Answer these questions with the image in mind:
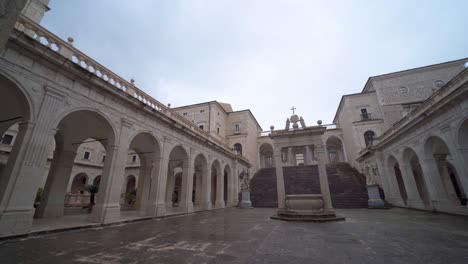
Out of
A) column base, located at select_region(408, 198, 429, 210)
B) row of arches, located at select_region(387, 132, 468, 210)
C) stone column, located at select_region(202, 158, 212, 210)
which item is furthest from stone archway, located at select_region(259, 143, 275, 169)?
column base, located at select_region(408, 198, 429, 210)

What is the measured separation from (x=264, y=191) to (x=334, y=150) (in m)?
21.8

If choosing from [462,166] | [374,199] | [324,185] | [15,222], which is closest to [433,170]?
[462,166]

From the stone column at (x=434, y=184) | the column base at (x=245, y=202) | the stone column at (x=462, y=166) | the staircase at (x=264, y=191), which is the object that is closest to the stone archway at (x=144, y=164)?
the column base at (x=245, y=202)

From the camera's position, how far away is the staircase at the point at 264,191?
746 inches

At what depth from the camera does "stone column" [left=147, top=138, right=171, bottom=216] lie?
429 inches

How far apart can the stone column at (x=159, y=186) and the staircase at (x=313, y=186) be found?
34.9ft

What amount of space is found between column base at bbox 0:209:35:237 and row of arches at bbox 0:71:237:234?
230 millimetres

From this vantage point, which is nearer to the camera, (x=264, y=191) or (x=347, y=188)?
(x=347, y=188)

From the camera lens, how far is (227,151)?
827 inches

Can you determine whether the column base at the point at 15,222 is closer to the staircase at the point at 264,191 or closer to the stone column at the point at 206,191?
the stone column at the point at 206,191

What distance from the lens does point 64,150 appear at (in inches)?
425

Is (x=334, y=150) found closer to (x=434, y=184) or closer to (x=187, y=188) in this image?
(x=434, y=184)

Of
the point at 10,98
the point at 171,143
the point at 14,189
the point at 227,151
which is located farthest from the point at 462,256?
the point at 227,151

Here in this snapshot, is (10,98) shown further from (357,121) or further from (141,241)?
(357,121)
